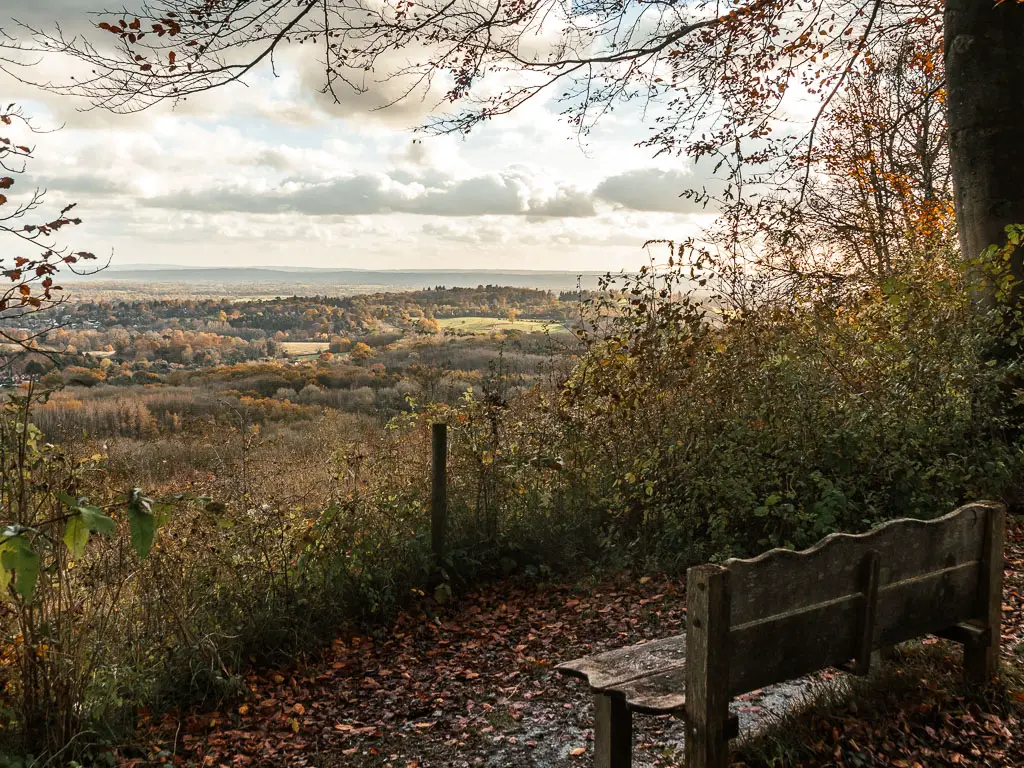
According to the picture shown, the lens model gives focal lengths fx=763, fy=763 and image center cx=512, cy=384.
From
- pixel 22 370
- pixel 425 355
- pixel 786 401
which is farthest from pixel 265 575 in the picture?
pixel 425 355

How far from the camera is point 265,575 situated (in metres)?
5.89

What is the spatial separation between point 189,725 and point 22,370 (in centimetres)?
238

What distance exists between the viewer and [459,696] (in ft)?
16.9

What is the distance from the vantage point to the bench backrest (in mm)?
2934

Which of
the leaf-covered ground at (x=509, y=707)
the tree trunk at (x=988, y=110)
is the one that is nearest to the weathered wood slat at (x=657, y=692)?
the leaf-covered ground at (x=509, y=707)

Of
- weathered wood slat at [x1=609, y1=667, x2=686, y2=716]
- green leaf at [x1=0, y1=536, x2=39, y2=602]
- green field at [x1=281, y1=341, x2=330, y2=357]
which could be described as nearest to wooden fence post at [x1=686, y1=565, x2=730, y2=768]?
weathered wood slat at [x1=609, y1=667, x2=686, y2=716]

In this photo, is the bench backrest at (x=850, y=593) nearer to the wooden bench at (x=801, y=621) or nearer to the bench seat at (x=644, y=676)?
the wooden bench at (x=801, y=621)

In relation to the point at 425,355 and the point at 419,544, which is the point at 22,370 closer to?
the point at 419,544

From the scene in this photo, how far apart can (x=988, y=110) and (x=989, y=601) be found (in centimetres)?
565

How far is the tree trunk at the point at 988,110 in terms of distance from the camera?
24.0ft

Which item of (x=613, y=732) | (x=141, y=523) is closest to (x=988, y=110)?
(x=613, y=732)

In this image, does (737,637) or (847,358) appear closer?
(737,637)

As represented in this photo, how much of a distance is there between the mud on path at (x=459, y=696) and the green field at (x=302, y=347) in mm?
41346

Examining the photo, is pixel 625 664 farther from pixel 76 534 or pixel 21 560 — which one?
pixel 21 560
